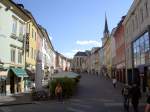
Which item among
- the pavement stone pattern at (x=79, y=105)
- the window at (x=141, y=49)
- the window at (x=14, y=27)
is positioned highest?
the window at (x=14, y=27)

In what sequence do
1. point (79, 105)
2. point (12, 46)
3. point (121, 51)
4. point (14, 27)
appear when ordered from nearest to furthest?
point (79, 105), point (12, 46), point (14, 27), point (121, 51)

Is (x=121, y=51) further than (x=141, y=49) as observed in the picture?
Yes

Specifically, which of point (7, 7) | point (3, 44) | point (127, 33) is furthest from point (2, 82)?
point (127, 33)

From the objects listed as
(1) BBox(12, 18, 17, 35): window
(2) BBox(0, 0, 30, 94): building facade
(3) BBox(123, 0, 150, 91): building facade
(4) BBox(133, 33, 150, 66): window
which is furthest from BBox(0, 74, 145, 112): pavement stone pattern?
(1) BBox(12, 18, 17, 35): window

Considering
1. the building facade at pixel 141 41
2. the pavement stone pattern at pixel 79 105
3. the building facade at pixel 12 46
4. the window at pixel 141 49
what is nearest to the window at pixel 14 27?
the building facade at pixel 12 46

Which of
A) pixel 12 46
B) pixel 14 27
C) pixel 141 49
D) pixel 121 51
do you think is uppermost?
pixel 14 27

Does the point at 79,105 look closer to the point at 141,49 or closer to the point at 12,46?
the point at 12,46

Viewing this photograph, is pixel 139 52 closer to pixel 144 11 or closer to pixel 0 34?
pixel 144 11

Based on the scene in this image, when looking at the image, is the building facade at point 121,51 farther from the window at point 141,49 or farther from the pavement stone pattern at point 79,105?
the pavement stone pattern at point 79,105

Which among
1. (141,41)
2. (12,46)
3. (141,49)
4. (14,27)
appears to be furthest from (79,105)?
(14,27)

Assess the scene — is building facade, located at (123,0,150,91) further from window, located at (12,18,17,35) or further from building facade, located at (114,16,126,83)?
window, located at (12,18,17,35)

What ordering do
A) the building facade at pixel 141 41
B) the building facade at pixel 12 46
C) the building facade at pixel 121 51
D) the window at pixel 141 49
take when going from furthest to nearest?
the building facade at pixel 121 51, the window at pixel 141 49, the building facade at pixel 141 41, the building facade at pixel 12 46

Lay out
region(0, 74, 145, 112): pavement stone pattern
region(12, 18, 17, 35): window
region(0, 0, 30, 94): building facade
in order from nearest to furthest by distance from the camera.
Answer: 1. region(0, 74, 145, 112): pavement stone pattern
2. region(0, 0, 30, 94): building facade
3. region(12, 18, 17, 35): window

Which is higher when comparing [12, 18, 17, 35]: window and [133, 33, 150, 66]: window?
[12, 18, 17, 35]: window
